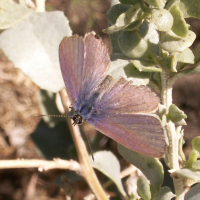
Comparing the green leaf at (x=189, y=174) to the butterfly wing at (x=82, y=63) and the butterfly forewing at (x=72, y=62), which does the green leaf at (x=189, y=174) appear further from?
the butterfly forewing at (x=72, y=62)

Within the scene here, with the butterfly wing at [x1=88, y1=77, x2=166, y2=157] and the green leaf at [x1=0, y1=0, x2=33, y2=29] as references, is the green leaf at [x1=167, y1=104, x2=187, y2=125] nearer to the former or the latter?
the butterfly wing at [x1=88, y1=77, x2=166, y2=157]

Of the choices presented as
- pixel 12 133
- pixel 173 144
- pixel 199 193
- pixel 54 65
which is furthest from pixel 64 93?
pixel 12 133

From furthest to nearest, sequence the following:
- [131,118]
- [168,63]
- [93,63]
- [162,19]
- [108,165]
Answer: [108,165]
[93,63]
[131,118]
[168,63]
[162,19]

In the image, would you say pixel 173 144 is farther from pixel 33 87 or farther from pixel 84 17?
pixel 84 17

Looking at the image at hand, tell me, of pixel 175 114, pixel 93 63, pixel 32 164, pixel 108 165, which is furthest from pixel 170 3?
pixel 108 165

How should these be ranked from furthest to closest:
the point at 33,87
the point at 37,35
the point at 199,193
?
the point at 33,87 < the point at 37,35 < the point at 199,193

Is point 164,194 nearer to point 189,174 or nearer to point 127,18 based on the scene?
point 189,174
